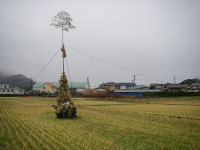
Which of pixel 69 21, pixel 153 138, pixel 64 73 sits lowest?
pixel 153 138

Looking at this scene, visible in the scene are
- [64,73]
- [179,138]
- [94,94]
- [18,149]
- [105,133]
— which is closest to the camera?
[18,149]

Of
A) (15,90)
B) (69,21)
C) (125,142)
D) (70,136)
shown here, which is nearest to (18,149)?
(70,136)

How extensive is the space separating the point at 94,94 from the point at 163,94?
23474 millimetres

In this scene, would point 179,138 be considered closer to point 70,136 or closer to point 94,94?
point 70,136

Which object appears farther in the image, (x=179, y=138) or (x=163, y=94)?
(x=163, y=94)

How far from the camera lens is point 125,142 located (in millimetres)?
9523

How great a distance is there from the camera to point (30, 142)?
31.0 feet

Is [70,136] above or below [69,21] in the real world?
below

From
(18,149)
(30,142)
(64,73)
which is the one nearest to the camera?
(18,149)

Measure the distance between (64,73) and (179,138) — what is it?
481 inches

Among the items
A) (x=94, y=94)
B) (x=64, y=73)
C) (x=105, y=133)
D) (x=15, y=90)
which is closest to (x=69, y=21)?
(x=64, y=73)

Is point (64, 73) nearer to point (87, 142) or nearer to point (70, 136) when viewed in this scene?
point (70, 136)

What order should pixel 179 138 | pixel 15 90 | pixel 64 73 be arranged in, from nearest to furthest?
pixel 179 138 → pixel 64 73 → pixel 15 90

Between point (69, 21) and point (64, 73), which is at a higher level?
point (69, 21)
